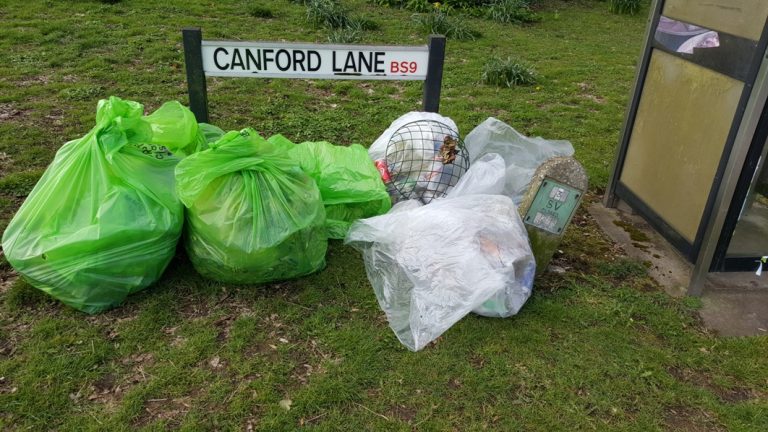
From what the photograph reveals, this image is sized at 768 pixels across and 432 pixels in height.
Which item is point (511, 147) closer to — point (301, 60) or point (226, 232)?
point (301, 60)

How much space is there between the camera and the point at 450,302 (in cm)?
268

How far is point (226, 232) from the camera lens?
9.04 feet

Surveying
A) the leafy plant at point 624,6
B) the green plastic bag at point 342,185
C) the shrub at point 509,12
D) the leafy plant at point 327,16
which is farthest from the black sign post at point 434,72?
the leafy plant at point 624,6

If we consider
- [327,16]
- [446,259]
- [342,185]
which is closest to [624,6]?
[327,16]

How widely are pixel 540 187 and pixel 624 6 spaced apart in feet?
32.3

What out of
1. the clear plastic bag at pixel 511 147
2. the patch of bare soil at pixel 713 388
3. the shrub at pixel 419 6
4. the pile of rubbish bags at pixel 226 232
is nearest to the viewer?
the patch of bare soil at pixel 713 388

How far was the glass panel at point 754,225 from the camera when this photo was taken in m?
3.28

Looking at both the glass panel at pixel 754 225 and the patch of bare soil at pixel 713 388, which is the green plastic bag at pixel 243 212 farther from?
the glass panel at pixel 754 225

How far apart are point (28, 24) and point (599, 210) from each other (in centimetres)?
682

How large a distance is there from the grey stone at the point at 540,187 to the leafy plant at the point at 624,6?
31.5ft

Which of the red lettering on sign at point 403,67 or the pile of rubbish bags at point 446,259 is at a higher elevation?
the red lettering on sign at point 403,67

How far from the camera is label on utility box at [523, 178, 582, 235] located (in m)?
3.02

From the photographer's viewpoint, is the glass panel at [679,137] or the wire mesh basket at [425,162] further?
the wire mesh basket at [425,162]

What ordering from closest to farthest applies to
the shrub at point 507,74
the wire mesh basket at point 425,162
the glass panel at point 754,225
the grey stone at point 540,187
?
the grey stone at point 540,187
the glass panel at point 754,225
the wire mesh basket at point 425,162
the shrub at point 507,74
